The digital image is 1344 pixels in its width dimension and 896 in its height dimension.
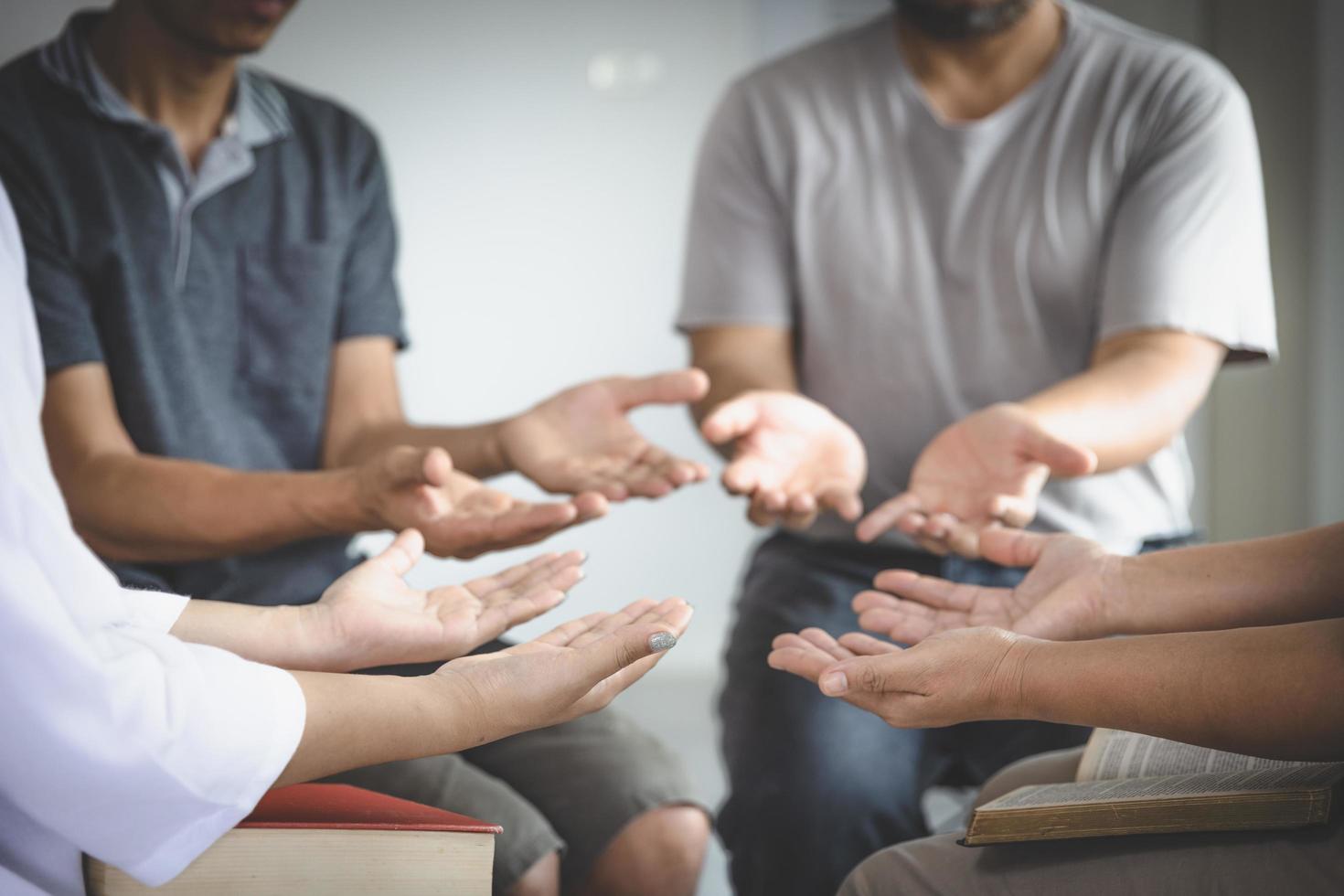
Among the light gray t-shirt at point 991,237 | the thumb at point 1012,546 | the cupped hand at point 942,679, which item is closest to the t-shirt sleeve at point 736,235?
the light gray t-shirt at point 991,237

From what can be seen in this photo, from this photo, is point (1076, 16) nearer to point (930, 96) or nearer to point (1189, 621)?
point (930, 96)

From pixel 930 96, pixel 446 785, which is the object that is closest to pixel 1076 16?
pixel 930 96

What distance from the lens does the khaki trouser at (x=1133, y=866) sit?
0.62m

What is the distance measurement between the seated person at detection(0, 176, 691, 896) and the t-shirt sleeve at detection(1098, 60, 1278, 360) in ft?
2.56

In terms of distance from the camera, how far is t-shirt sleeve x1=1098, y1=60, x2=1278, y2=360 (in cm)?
127

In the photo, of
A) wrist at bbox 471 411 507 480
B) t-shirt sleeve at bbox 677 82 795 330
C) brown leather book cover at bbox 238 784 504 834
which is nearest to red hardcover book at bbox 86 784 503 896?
brown leather book cover at bbox 238 784 504 834

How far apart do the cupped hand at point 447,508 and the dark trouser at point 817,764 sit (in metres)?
0.26

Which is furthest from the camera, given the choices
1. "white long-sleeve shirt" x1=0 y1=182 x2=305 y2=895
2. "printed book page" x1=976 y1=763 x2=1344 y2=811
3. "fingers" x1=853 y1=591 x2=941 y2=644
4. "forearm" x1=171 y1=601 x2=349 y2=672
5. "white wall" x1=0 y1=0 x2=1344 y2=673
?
"white wall" x1=0 y1=0 x2=1344 y2=673

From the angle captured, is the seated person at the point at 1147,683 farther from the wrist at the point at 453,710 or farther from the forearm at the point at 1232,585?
the wrist at the point at 453,710

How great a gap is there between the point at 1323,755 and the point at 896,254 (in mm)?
872

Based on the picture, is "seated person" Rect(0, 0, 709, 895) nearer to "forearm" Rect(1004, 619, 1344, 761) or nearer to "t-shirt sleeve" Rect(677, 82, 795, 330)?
"t-shirt sleeve" Rect(677, 82, 795, 330)

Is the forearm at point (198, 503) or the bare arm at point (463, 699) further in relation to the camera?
the forearm at point (198, 503)

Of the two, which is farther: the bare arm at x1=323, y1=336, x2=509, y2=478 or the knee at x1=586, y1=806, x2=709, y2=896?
the bare arm at x1=323, y1=336, x2=509, y2=478

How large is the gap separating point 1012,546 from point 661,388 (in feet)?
1.32
